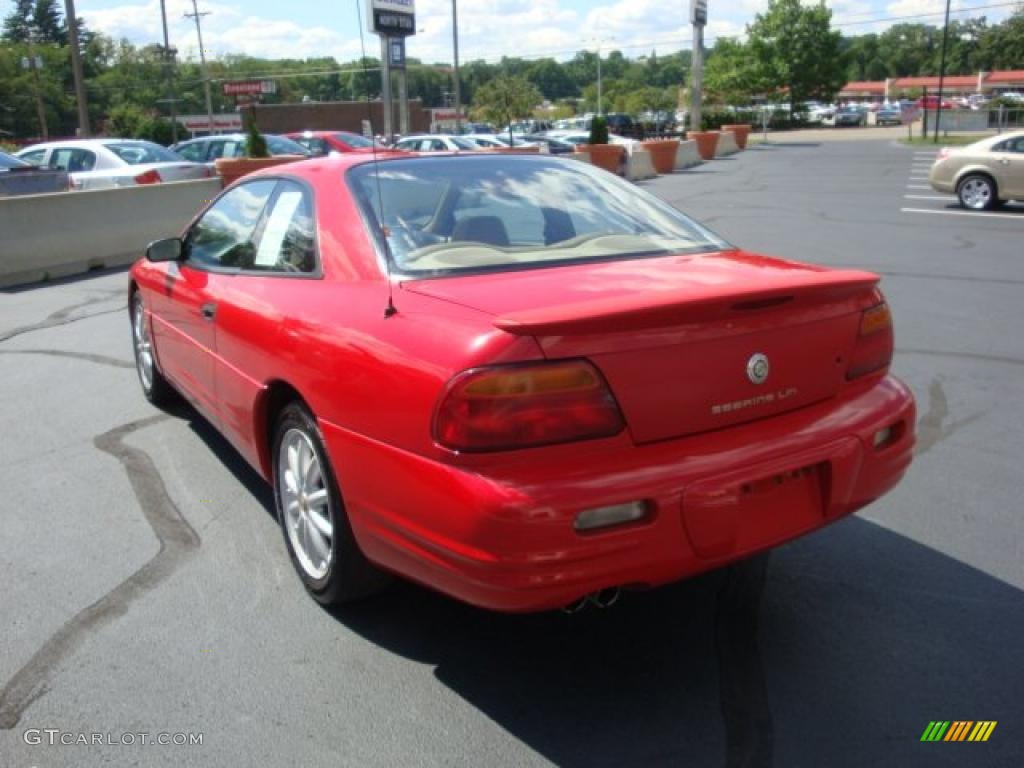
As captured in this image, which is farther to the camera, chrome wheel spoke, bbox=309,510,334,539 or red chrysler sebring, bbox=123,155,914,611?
chrome wheel spoke, bbox=309,510,334,539

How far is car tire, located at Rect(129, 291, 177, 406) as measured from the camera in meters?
5.53

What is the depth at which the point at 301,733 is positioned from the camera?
2633 millimetres

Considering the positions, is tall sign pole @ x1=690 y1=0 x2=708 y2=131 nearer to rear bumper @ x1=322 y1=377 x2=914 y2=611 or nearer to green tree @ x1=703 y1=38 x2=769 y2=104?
green tree @ x1=703 y1=38 x2=769 y2=104

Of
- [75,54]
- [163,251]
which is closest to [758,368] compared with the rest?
[163,251]

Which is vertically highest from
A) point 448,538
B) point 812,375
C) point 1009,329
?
point 812,375

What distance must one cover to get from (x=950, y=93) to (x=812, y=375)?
13649cm

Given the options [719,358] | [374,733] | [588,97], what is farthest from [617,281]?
[588,97]

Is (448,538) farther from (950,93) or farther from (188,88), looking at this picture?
(950,93)

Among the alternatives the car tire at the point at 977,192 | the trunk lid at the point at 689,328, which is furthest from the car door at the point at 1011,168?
the trunk lid at the point at 689,328

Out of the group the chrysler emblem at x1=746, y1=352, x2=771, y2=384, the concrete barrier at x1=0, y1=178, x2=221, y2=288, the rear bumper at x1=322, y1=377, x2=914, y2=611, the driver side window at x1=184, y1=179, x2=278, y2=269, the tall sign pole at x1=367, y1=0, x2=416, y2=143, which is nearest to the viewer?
the rear bumper at x1=322, y1=377, x2=914, y2=611

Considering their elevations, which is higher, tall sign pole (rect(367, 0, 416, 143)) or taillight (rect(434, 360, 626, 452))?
tall sign pole (rect(367, 0, 416, 143))

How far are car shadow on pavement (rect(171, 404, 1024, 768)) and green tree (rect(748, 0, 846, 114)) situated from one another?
243 ft

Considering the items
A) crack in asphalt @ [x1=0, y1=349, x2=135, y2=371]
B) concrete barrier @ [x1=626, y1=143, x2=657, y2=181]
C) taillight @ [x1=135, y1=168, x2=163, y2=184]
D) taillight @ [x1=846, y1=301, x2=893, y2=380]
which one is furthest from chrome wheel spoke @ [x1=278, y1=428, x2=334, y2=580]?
concrete barrier @ [x1=626, y1=143, x2=657, y2=181]

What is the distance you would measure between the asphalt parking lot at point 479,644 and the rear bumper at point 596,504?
0.44 metres
